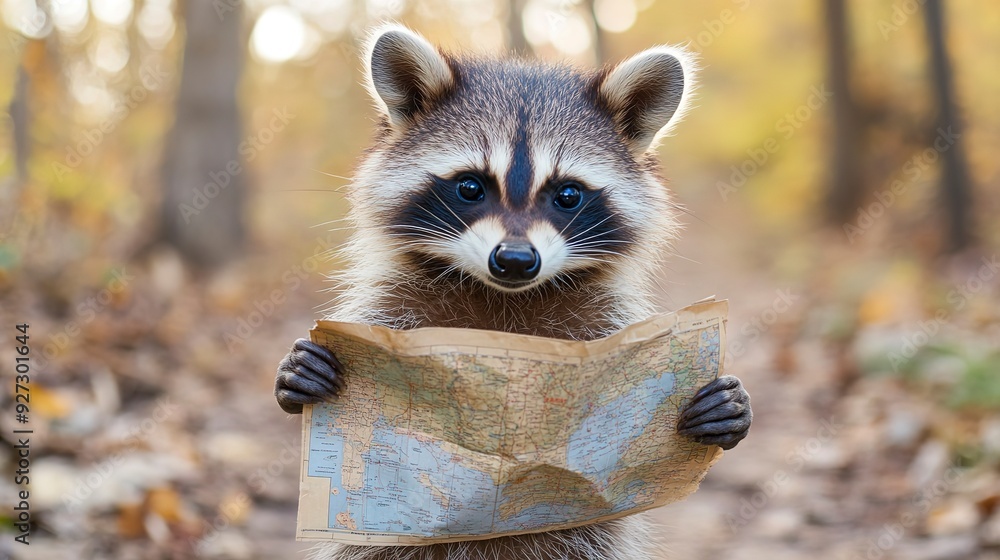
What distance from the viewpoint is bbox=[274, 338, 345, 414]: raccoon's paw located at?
3668mm

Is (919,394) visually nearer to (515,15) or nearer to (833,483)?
(833,483)

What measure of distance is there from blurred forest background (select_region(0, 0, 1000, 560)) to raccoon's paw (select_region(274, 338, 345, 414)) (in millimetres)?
1888

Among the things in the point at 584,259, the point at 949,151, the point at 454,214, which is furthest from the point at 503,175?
the point at 949,151

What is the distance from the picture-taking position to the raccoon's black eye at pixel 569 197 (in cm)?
432

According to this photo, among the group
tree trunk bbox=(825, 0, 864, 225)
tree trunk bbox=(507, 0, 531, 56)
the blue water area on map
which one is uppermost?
tree trunk bbox=(507, 0, 531, 56)

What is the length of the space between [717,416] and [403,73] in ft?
8.05

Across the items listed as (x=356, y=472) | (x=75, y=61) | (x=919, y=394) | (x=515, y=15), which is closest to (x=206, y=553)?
(x=356, y=472)

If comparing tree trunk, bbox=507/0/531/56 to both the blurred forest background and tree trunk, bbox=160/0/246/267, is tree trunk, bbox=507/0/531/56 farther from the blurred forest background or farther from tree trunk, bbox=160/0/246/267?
tree trunk, bbox=160/0/246/267

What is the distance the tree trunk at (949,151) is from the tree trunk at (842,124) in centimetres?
638

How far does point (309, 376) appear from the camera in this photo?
12.1ft

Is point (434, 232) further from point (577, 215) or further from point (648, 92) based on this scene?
point (648, 92)

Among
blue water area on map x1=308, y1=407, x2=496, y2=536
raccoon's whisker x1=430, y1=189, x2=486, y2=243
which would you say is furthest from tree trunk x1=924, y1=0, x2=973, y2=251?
blue water area on map x1=308, y1=407, x2=496, y2=536

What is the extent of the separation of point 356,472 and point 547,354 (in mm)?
967

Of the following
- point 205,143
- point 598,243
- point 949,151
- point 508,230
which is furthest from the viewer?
point 205,143
